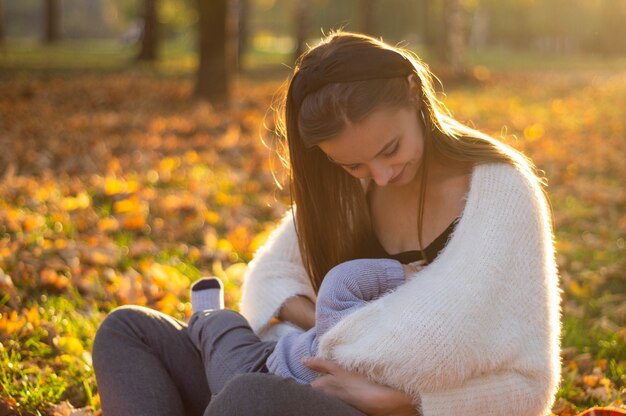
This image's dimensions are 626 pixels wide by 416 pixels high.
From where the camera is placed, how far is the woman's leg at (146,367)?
242cm

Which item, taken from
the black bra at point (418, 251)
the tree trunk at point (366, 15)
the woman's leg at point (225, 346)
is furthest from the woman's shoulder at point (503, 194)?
the tree trunk at point (366, 15)

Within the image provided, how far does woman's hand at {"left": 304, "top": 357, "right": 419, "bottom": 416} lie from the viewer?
86.5 inches

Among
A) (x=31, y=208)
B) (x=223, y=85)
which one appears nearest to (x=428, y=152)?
(x=31, y=208)

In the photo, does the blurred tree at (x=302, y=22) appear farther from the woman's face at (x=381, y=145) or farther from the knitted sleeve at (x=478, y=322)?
the knitted sleeve at (x=478, y=322)

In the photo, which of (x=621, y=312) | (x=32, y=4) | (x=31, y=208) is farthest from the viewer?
(x=32, y=4)

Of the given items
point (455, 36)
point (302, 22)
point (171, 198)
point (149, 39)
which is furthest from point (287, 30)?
point (171, 198)

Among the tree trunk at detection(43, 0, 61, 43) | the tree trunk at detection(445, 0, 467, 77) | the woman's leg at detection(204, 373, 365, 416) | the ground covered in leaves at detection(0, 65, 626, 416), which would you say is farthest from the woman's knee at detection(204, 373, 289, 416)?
the tree trunk at detection(43, 0, 61, 43)

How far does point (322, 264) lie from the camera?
9.10 ft

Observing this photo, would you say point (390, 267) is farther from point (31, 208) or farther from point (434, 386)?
point (31, 208)

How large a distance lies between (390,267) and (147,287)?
2124 mm

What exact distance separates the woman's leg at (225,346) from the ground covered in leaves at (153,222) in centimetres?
61

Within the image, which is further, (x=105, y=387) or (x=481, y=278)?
(x=105, y=387)

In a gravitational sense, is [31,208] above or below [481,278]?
below

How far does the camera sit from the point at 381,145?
2342 mm
